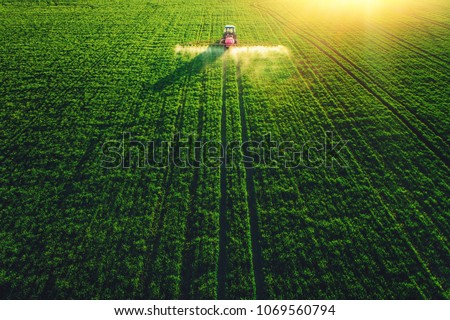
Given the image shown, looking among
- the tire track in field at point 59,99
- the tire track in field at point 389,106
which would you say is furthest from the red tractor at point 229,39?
the tire track in field at point 59,99

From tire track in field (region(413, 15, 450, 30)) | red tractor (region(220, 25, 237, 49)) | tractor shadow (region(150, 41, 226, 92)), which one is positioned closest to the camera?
tractor shadow (region(150, 41, 226, 92))

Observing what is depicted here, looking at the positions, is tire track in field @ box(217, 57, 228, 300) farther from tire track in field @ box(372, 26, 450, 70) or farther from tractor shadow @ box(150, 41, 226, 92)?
tire track in field @ box(372, 26, 450, 70)

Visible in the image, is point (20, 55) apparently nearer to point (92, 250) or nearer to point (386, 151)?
point (92, 250)

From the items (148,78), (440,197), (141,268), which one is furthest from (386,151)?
(148,78)

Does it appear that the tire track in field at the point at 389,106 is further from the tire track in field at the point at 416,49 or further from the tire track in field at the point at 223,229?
the tire track in field at the point at 223,229

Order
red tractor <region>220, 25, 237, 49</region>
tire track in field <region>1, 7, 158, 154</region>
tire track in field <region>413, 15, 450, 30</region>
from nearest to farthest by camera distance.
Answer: tire track in field <region>1, 7, 158, 154</region> → red tractor <region>220, 25, 237, 49</region> → tire track in field <region>413, 15, 450, 30</region>
